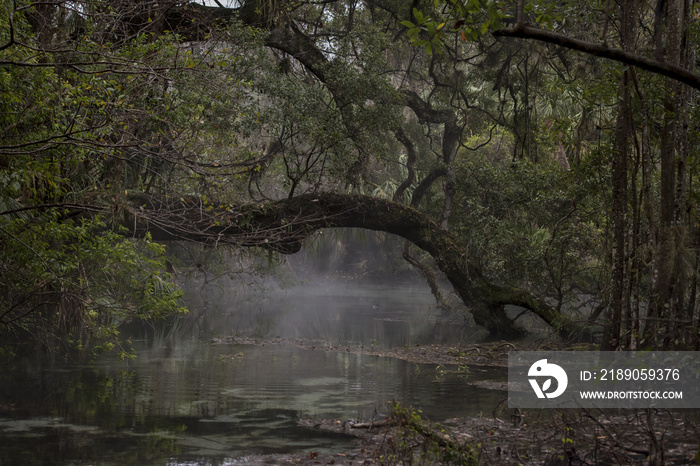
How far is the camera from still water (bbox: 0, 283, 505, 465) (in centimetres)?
666

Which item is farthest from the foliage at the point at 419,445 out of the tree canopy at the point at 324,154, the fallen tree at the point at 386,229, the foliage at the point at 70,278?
the fallen tree at the point at 386,229

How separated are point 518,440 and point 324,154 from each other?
905 cm

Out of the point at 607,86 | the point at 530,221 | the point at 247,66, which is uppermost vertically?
the point at 247,66

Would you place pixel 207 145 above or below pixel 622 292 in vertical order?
above

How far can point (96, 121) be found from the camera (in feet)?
29.8

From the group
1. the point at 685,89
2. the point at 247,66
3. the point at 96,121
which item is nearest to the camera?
the point at 685,89

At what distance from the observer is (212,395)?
30.3 ft

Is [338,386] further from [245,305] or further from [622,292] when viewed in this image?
[245,305]

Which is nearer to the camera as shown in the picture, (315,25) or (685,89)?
(685,89)

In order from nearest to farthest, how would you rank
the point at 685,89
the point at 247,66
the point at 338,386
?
the point at 685,89
the point at 338,386
the point at 247,66

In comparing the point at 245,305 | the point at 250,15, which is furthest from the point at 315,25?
the point at 245,305

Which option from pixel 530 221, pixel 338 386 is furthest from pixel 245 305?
pixel 338 386

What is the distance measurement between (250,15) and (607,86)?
320 inches

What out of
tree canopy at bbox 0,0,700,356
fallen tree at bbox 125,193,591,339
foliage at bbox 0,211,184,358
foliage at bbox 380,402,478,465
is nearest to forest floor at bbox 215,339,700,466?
foliage at bbox 380,402,478,465
